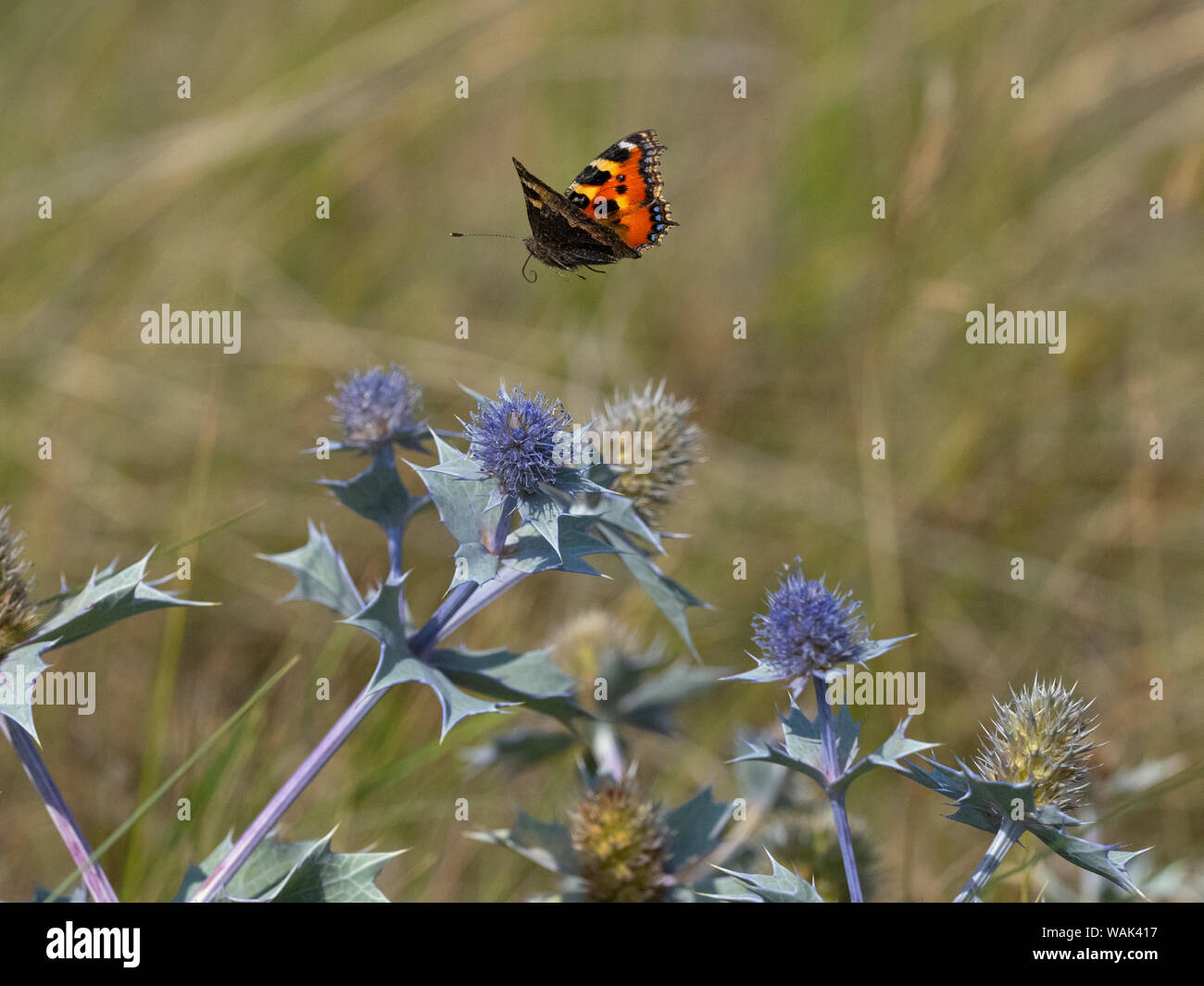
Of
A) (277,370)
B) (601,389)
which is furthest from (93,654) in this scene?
(601,389)

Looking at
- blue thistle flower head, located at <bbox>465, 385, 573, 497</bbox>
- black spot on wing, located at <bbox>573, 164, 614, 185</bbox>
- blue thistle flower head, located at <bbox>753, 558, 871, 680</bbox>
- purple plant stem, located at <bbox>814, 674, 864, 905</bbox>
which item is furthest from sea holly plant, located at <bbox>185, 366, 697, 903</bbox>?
black spot on wing, located at <bbox>573, 164, 614, 185</bbox>

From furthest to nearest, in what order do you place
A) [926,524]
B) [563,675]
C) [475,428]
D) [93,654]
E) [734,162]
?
1. [734,162]
2. [926,524]
3. [93,654]
4. [563,675]
5. [475,428]

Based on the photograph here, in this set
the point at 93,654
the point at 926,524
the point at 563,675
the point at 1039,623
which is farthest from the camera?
the point at 926,524

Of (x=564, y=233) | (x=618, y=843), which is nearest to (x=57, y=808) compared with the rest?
(x=618, y=843)

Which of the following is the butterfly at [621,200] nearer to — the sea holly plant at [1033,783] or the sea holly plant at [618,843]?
the sea holly plant at [618,843]

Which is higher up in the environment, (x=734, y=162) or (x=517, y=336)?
(x=734, y=162)

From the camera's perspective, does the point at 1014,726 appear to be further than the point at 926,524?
No

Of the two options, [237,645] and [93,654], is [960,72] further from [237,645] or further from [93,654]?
[93,654]

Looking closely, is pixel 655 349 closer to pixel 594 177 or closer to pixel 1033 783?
pixel 594 177
